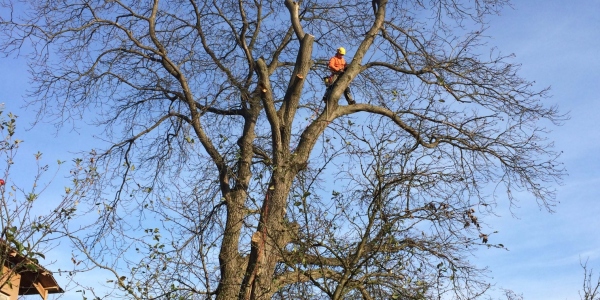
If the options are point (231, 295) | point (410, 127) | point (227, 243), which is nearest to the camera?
point (231, 295)

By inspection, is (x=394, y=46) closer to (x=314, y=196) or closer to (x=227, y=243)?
(x=314, y=196)

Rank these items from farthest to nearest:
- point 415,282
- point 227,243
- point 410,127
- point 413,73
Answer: point 413,73 → point 410,127 → point 227,243 → point 415,282

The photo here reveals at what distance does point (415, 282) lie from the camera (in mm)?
8000

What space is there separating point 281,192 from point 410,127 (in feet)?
6.57

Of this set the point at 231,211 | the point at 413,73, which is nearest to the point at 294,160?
the point at 231,211

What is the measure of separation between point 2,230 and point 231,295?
8.56 ft

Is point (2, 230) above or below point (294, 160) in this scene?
below

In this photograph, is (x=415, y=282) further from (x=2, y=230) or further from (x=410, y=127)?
(x=2, y=230)

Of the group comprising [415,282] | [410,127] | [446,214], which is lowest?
[415,282]

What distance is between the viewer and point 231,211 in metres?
9.44

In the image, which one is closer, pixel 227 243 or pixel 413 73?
pixel 227 243

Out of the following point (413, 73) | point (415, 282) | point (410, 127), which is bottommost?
point (415, 282)

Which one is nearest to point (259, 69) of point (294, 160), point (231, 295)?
point (294, 160)

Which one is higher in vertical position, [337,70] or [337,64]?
[337,64]
